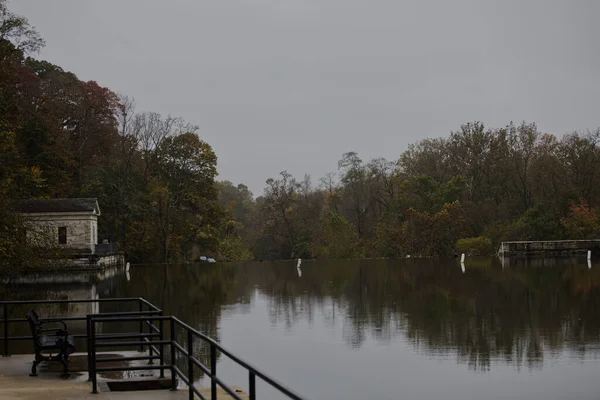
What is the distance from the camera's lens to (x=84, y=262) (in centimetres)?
5116

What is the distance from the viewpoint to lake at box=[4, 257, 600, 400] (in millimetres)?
14125

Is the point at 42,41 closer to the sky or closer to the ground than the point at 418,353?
closer to the sky

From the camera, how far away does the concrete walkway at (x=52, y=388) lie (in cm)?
955

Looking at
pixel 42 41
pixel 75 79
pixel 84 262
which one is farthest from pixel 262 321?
pixel 75 79

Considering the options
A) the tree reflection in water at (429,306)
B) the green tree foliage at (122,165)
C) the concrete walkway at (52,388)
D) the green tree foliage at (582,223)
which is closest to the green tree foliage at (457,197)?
the green tree foliage at (582,223)

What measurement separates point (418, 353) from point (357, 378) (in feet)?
9.69

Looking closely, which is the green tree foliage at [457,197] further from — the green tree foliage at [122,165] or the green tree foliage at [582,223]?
the green tree foliage at [122,165]

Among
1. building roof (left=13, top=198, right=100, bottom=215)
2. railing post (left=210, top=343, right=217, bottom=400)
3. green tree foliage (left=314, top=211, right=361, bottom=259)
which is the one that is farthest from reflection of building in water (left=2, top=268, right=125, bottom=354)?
green tree foliage (left=314, top=211, right=361, bottom=259)

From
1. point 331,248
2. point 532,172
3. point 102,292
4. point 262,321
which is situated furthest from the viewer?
point 331,248

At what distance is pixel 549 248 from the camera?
234 feet

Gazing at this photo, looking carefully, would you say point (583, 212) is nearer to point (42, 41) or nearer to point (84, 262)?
point (84, 262)

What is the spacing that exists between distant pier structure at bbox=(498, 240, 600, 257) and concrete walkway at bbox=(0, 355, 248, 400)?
2453 inches

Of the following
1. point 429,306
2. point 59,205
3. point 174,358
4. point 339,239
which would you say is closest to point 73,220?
point 59,205

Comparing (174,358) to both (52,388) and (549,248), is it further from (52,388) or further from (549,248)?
(549,248)
